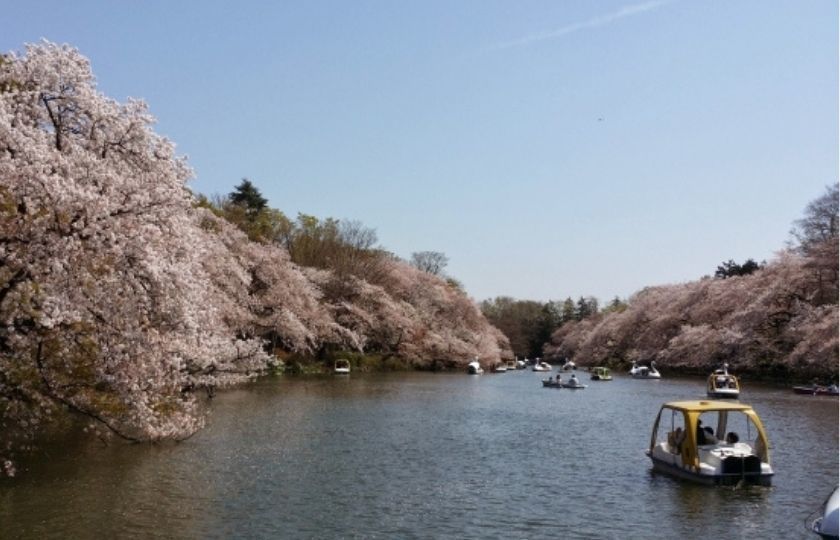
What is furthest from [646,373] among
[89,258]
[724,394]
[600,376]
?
[89,258]

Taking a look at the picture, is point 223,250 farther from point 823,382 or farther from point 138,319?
point 823,382

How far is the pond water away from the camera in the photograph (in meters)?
15.6

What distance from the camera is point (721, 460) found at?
20.2m

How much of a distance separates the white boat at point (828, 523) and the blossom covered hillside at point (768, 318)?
119 feet

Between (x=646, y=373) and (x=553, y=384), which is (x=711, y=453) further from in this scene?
(x=646, y=373)

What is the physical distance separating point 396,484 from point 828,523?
30.8 feet

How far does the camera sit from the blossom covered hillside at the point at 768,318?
5175 centimetres

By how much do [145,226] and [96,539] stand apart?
564cm

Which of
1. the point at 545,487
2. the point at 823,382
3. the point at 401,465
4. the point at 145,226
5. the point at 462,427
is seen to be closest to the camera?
the point at 145,226

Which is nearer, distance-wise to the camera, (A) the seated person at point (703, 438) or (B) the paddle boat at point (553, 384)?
(A) the seated person at point (703, 438)

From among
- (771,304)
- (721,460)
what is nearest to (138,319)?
(721,460)

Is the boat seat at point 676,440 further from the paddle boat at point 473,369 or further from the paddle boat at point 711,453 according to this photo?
the paddle boat at point 473,369

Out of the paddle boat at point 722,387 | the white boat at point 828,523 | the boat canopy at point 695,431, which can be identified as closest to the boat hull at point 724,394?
the paddle boat at point 722,387

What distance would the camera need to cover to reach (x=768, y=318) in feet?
195
